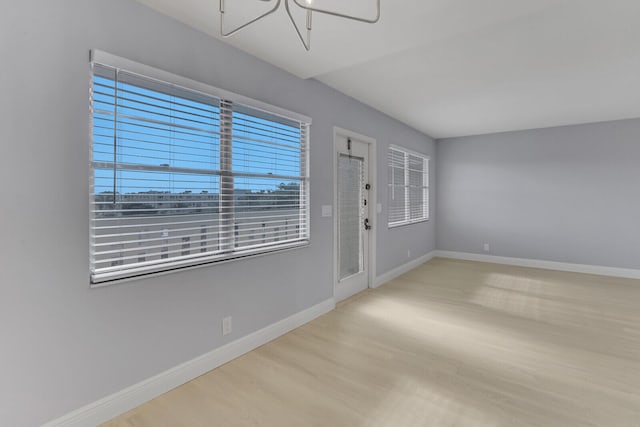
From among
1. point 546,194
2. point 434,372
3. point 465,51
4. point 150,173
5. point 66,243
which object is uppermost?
point 465,51

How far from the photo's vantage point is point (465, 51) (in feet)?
8.95

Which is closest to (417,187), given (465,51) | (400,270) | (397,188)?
(397,188)

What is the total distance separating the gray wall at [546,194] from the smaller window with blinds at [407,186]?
2.26ft

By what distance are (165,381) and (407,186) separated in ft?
15.6

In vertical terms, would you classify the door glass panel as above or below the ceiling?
below

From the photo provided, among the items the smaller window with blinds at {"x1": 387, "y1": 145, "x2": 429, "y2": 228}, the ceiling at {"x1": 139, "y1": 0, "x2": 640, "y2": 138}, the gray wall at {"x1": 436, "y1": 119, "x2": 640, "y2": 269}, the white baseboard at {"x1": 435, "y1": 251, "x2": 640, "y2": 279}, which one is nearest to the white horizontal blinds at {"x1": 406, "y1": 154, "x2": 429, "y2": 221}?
the smaller window with blinds at {"x1": 387, "y1": 145, "x2": 429, "y2": 228}

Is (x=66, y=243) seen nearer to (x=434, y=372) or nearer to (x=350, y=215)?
(x=434, y=372)

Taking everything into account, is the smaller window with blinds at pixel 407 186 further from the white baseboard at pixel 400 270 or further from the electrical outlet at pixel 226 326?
the electrical outlet at pixel 226 326

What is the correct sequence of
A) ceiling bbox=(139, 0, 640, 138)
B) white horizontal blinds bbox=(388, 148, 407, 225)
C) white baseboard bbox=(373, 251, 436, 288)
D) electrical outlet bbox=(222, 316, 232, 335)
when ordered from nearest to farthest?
ceiling bbox=(139, 0, 640, 138) → electrical outlet bbox=(222, 316, 232, 335) → white baseboard bbox=(373, 251, 436, 288) → white horizontal blinds bbox=(388, 148, 407, 225)

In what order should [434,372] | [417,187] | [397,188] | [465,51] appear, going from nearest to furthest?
1. [434,372]
2. [465,51]
3. [397,188]
4. [417,187]

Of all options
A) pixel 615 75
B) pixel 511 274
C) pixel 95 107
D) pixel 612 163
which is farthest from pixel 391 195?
pixel 95 107

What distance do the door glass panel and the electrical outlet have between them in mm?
1772

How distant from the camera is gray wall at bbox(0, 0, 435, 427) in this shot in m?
1.54

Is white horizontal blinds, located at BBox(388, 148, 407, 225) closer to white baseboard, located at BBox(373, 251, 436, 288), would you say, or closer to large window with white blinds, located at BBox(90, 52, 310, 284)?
white baseboard, located at BBox(373, 251, 436, 288)
